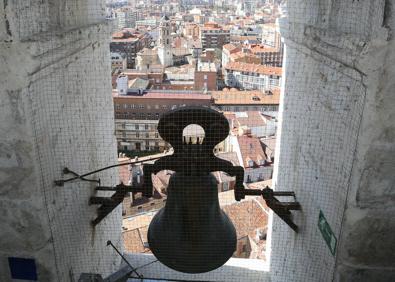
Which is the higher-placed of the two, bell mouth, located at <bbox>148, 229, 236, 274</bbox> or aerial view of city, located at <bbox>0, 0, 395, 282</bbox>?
aerial view of city, located at <bbox>0, 0, 395, 282</bbox>

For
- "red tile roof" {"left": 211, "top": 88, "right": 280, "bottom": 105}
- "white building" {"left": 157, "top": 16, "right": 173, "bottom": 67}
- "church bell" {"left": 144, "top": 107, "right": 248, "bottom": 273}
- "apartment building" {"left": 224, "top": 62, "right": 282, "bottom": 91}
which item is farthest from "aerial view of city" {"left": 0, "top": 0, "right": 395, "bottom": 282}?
"white building" {"left": 157, "top": 16, "right": 173, "bottom": 67}

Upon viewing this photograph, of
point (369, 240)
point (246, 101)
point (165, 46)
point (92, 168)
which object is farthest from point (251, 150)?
point (165, 46)

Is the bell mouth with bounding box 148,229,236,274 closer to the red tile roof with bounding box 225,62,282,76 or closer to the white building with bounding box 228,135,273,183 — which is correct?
the white building with bounding box 228,135,273,183

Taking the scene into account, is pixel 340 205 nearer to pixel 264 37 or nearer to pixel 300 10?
pixel 300 10

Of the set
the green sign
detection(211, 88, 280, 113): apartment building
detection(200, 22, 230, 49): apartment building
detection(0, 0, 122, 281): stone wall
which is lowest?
detection(211, 88, 280, 113): apartment building

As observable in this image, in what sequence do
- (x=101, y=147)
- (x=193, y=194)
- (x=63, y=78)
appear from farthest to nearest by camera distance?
(x=101, y=147) < (x=63, y=78) < (x=193, y=194)

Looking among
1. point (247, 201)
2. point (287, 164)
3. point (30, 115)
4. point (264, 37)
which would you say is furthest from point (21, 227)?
point (264, 37)

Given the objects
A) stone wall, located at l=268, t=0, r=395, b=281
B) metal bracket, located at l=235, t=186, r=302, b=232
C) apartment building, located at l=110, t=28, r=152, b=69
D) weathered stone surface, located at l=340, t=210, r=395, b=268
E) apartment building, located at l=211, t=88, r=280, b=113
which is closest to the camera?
stone wall, located at l=268, t=0, r=395, b=281
